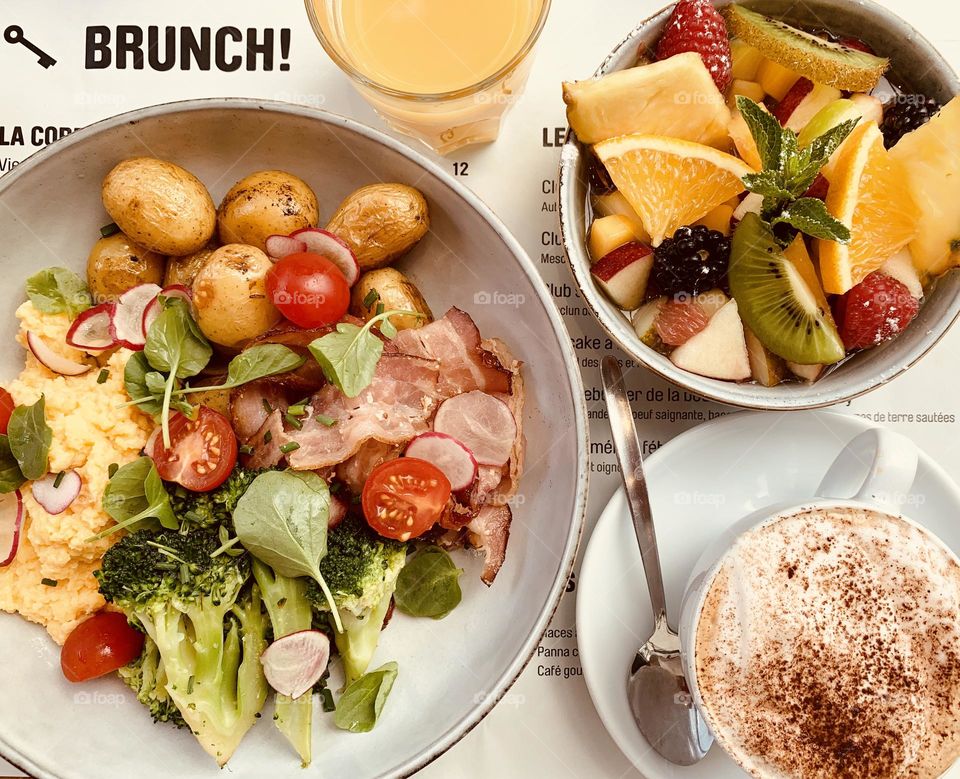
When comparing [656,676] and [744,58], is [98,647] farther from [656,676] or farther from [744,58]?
[744,58]

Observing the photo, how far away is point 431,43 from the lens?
1.33 meters

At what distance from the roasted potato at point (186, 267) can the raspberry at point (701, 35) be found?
85 cm

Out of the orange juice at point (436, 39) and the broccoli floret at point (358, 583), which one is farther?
the orange juice at point (436, 39)

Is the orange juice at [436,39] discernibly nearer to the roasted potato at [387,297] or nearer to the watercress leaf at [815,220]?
the roasted potato at [387,297]

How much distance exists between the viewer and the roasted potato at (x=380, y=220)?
1271 mm

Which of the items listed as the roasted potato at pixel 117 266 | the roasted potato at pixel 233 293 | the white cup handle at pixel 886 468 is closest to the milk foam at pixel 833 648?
the white cup handle at pixel 886 468

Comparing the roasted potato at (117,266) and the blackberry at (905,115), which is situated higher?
the blackberry at (905,115)

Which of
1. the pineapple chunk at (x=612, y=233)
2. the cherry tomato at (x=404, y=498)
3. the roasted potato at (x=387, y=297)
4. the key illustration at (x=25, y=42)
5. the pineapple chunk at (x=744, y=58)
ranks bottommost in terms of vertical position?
the cherry tomato at (x=404, y=498)

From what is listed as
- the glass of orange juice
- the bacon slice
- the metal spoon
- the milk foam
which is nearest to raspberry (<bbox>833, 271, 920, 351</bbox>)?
the milk foam

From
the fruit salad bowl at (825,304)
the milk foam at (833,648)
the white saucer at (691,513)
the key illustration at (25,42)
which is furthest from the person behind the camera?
Result: the key illustration at (25,42)

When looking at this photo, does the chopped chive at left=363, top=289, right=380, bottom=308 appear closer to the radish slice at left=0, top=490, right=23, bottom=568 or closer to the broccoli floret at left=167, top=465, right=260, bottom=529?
the broccoli floret at left=167, top=465, right=260, bottom=529

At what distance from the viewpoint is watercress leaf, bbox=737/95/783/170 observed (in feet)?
3.79

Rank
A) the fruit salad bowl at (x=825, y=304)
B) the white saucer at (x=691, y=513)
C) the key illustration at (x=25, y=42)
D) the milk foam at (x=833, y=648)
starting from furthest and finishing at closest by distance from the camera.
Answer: the key illustration at (x=25, y=42)
the white saucer at (x=691, y=513)
the fruit salad bowl at (x=825, y=304)
the milk foam at (x=833, y=648)

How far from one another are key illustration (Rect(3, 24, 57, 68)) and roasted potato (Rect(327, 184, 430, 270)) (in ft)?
2.28
